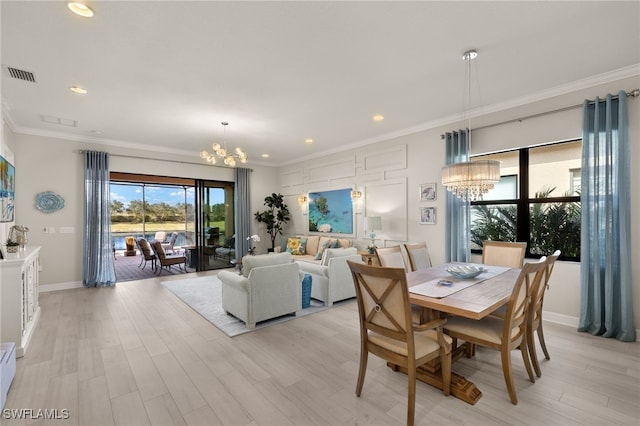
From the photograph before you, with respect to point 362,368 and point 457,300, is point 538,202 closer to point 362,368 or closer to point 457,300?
point 457,300

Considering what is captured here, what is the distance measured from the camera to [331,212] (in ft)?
22.7

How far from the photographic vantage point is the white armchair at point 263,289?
3.57m

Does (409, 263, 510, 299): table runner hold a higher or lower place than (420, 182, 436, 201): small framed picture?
lower

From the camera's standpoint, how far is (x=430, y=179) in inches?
196

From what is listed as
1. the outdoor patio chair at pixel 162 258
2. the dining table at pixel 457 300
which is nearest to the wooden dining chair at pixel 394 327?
Answer: the dining table at pixel 457 300

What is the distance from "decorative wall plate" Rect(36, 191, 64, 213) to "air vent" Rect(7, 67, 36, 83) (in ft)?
9.54

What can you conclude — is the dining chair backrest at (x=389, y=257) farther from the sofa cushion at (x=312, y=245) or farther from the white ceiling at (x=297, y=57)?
the sofa cushion at (x=312, y=245)

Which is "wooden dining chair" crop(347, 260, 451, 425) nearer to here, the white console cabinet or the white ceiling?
the white ceiling

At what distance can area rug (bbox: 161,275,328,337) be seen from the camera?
12.1 ft

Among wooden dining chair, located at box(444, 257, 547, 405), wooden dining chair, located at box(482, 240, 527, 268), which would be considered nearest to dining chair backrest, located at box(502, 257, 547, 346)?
wooden dining chair, located at box(444, 257, 547, 405)

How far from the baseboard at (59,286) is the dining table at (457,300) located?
618 centimetres

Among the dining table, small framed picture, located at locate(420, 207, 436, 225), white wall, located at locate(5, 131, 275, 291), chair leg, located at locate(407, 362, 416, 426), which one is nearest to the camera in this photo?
chair leg, located at locate(407, 362, 416, 426)

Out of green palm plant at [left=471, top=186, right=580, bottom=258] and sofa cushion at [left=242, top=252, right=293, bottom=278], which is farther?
green palm plant at [left=471, top=186, right=580, bottom=258]

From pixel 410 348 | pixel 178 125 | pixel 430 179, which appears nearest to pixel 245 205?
pixel 178 125
